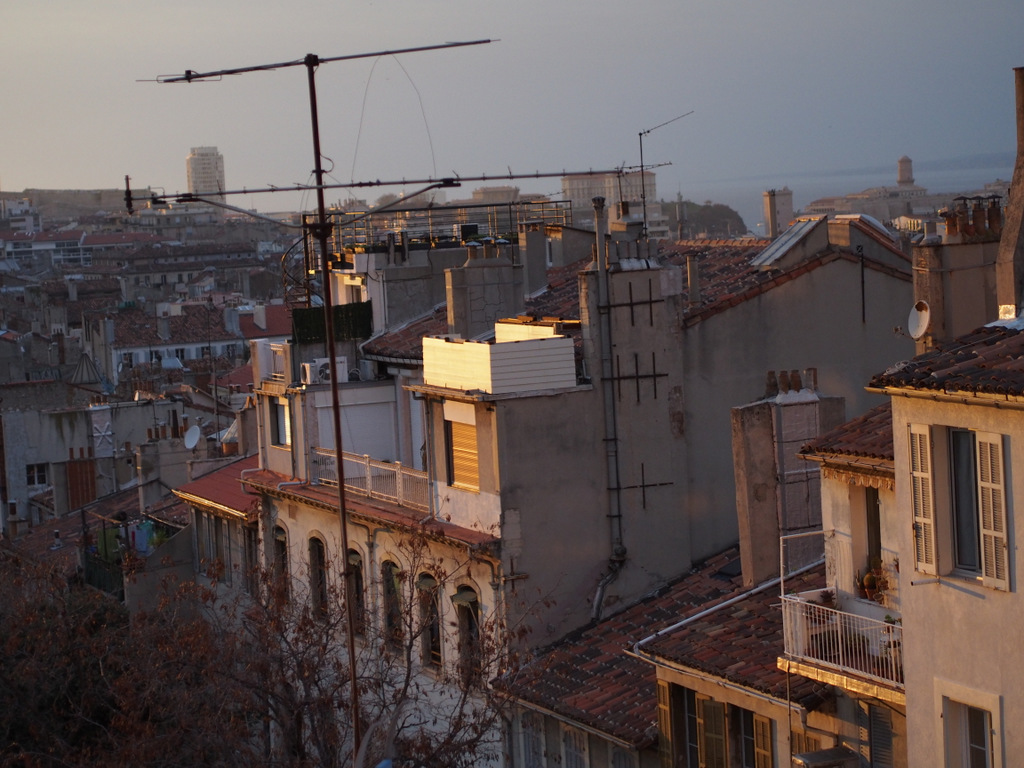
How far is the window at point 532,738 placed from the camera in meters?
20.1

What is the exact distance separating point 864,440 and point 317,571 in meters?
12.7

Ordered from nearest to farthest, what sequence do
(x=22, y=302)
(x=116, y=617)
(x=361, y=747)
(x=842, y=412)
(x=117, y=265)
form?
1. (x=361, y=747)
2. (x=842, y=412)
3. (x=116, y=617)
4. (x=22, y=302)
5. (x=117, y=265)

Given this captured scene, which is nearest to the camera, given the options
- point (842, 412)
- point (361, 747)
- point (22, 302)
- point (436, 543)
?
point (361, 747)

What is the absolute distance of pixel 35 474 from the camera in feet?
157

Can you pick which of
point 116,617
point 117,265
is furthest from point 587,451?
point 117,265

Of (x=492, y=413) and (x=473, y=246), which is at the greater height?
(x=473, y=246)

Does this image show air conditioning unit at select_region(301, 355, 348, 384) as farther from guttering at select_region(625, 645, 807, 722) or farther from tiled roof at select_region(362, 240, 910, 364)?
guttering at select_region(625, 645, 807, 722)

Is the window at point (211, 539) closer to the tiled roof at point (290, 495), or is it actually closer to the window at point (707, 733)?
the tiled roof at point (290, 495)

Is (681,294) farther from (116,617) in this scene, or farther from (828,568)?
(116,617)

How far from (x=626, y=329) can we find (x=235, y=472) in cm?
1289

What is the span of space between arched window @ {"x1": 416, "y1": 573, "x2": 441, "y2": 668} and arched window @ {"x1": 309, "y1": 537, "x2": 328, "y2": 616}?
2.69 m

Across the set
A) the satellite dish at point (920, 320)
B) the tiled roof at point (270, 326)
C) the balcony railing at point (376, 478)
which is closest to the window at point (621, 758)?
the balcony railing at point (376, 478)

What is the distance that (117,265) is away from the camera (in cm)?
14625

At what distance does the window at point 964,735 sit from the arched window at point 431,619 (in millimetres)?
8555
